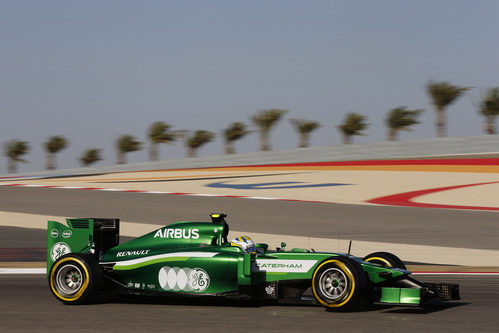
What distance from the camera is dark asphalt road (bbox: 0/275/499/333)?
25.5 ft

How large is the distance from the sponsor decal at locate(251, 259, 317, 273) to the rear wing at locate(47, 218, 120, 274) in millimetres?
2124

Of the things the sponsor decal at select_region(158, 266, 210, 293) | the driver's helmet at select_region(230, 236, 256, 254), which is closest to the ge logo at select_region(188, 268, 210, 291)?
the sponsor decal at select_region(158, 266, 210, 293)

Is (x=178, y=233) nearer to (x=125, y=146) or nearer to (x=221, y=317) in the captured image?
(x=221, y=317)

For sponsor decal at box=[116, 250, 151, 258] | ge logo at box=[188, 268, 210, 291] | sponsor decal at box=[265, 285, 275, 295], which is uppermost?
sponsor decal at box=[116, 250, 151, 258]

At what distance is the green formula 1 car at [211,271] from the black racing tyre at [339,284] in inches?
0.4

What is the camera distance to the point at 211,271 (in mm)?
9133

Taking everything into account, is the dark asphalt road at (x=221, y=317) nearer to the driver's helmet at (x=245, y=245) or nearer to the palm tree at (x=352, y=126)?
the driver's helmet at (x=245, y=245)

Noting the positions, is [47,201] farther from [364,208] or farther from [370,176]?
[370,176]

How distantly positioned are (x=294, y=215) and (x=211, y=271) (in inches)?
501

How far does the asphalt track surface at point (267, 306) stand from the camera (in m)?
7.97

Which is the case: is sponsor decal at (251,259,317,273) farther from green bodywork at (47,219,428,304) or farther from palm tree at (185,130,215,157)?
palm tree at (185,130,215,157)

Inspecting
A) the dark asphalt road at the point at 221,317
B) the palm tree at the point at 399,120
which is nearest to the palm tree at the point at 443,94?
the palm tree at the point at 399,120

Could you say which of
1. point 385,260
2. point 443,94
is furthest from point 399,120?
point 385,260

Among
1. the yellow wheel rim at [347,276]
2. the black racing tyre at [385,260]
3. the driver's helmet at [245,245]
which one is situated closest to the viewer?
the yellow wheel rim at [347,276]
